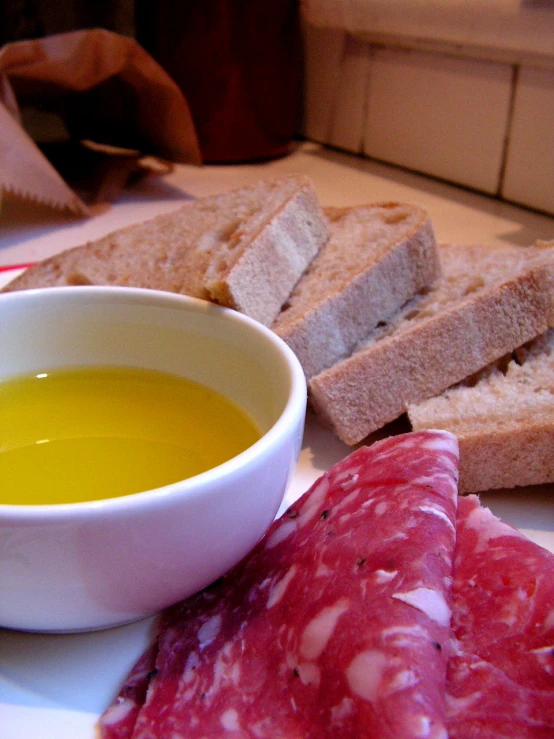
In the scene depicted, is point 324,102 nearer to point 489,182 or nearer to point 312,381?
point 489,182

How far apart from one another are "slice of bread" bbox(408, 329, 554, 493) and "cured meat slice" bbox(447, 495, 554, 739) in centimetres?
23

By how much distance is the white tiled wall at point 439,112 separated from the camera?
82.5 inches

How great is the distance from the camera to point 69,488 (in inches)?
29.7

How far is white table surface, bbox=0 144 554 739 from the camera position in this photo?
2.09 ft

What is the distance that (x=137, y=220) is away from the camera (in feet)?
6.78

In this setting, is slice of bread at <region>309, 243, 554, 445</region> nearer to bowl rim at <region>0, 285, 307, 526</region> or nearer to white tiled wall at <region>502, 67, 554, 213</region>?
bowl rim at <region>0, 285, 307, 526</region>

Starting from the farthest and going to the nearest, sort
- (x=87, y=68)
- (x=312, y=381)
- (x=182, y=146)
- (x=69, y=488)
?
(x=182, y=146), (x=87, y=68), (x=312, y=381), (x=69, y=488)

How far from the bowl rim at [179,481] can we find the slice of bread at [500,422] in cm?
32

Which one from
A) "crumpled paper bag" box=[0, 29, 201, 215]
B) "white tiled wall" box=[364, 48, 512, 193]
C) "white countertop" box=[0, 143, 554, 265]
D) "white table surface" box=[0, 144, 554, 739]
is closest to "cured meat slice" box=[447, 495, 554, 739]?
"white table surface" box=[0, 144, 554, 739]

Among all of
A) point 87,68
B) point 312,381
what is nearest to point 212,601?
point 312,381

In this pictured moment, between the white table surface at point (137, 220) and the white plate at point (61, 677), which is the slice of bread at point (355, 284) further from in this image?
the white plate at point (61, 677)

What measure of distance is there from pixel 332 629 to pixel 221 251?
2.55 feet

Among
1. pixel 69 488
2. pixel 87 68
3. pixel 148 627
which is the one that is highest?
pixel 87 68

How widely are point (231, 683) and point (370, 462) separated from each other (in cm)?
30
